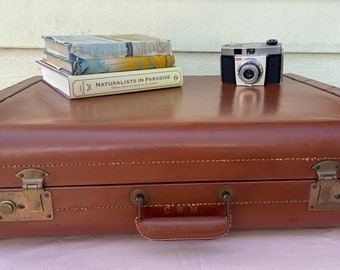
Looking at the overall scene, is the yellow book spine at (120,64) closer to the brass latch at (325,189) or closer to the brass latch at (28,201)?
the brass latch at (28,201)

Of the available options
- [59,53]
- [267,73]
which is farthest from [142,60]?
[267,73]

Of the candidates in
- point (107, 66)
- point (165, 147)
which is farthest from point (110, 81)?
point (165, 147)

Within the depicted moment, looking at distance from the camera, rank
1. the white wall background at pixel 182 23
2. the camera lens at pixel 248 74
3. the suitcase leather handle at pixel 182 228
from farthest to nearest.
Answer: the white wall background at pixel 182 23, the camera lens at pixel 248 74, the suitcase leather handle at pixel 182 228

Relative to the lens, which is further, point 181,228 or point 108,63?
point 108,63

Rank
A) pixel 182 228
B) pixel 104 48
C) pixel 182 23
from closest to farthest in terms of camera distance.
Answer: pixel 182 228, pixel 104 48, pixel 182 23

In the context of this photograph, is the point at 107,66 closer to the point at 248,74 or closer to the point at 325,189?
the point at 248,74

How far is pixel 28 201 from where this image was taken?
17.5 inches

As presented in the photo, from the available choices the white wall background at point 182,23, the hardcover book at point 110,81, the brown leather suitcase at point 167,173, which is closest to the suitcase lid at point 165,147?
the brown leather suitcase at point 167,173

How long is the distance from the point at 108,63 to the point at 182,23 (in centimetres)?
33

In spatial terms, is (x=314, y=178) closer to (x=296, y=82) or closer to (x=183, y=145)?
(x=183, y=145)

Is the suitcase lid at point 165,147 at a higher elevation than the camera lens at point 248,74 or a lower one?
lower

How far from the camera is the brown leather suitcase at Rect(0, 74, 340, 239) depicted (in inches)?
17.0

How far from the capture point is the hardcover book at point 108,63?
1.91ft

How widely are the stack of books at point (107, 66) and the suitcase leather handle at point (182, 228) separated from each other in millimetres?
273
